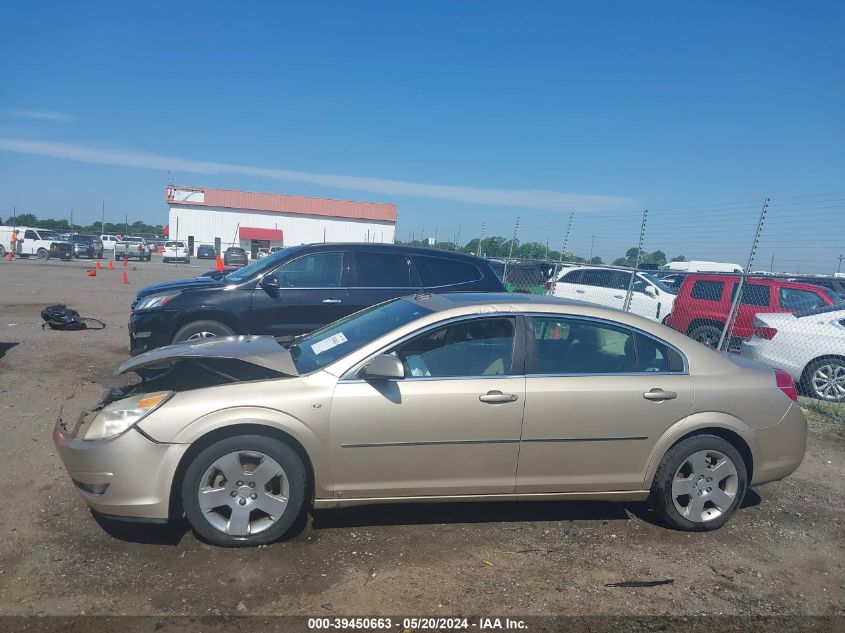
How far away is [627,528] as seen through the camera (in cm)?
442

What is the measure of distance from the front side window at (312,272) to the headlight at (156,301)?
1.24m

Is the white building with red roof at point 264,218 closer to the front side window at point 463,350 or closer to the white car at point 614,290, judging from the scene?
the white car at point 614,290

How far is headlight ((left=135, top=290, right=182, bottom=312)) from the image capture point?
7688mm

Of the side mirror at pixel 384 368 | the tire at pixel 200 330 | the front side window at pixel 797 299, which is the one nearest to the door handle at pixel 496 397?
the side mirror at pixel 384 368

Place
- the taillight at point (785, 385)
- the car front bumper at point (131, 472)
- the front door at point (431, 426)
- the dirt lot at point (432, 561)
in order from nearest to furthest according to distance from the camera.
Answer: the dirt lot at point (432, 561) < the car front bumper at point (131, 472) < the front door at point (431, 426) < the taillight at point (785, 385)

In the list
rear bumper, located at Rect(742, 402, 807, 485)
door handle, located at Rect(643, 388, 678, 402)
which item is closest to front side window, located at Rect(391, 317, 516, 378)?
door handle, located at Rect(643, 388, 678, 402)

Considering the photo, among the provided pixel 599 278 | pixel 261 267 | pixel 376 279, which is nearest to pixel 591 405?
pixel 376 279

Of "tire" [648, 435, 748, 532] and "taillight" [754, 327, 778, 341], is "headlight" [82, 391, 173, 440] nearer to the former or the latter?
"tire" [648, 435, 748, 532]

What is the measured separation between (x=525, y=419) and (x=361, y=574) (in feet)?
4.35

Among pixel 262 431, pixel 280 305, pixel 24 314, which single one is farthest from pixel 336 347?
pixel 24 314

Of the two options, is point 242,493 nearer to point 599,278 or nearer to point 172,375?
point 172,375

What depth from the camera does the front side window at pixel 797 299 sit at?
36.1 feet

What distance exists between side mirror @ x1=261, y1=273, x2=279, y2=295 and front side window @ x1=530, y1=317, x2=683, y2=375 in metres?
4.37

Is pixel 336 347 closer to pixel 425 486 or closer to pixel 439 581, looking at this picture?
pixel 425 486
